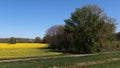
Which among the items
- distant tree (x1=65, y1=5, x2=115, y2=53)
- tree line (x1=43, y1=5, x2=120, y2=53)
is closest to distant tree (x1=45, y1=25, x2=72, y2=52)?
tree line (x1=43, y1=5, x2=120, y2=53)

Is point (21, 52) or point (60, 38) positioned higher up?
point (60, 38)

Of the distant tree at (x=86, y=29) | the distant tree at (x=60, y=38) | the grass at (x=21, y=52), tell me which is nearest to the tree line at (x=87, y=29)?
the distant tree at (x=86, y=29)

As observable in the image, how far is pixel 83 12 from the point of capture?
221 feet

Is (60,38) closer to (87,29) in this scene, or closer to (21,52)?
(21,52)

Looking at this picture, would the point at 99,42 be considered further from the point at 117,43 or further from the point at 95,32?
the point at 117,43

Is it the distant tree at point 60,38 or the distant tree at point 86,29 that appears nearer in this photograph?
the distant tree at point 86,29

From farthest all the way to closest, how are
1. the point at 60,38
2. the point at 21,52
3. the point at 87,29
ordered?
the point at 60,38, the point at 21,52, the point at 87,29

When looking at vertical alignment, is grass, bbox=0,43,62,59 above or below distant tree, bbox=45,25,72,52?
below

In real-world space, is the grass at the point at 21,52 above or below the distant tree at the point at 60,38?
below

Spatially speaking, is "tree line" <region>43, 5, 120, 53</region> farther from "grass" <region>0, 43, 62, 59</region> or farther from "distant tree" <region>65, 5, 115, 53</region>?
"grass" <region>0, 43, 62, 59</region>

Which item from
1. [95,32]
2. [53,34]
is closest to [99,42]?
[95,32]

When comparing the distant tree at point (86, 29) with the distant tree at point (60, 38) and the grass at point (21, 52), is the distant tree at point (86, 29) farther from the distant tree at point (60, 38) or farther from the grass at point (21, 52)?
the distant tree at point (60, 38)

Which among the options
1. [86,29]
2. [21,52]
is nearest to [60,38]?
[21,52]

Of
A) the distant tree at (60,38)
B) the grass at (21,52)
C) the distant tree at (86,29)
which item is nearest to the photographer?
the grass at (21,52)
